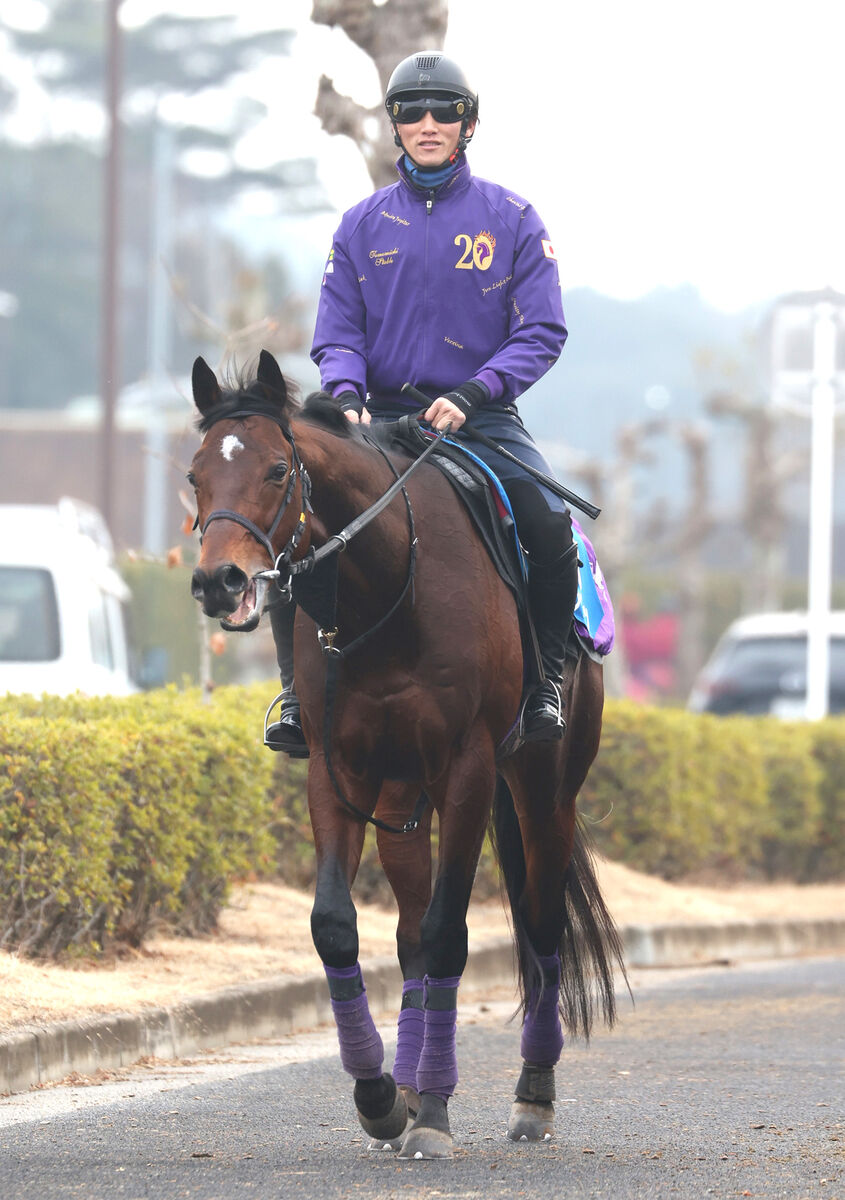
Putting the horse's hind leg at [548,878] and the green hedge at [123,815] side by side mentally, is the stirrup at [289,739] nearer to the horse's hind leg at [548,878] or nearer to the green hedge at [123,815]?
the horse's hind leg at [548,878]

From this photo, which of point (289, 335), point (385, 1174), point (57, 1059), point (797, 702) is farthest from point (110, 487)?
point (385, 1174)

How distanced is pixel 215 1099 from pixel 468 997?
12.6ft

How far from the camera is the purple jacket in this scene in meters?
6.32

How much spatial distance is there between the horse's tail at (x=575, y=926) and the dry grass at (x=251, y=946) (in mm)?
1723

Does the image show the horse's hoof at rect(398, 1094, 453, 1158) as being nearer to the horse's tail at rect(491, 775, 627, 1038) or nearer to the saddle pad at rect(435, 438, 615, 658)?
the horse's tail at rect(491, 775, 627, 1038)

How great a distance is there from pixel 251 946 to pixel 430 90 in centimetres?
476

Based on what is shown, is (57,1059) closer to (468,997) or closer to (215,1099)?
(215,1099)

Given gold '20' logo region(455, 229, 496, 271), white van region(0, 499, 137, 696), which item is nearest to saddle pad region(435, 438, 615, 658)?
gold '20' logo region(455, 229, 496, 271)

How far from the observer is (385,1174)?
5324 mm

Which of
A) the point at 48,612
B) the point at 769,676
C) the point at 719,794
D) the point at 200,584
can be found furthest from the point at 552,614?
the point at 769,676

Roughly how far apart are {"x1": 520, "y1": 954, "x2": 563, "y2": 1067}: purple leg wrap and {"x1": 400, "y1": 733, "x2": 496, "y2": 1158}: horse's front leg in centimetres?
67

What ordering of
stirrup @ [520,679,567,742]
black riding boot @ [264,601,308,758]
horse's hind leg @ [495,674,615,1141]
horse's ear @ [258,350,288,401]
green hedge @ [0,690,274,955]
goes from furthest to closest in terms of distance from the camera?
green hedge @ [0,690,274,955] → horse's hind leg @ [495,674,615,1141] → stirrup @ [520,679,567,742] → black riding boot @ [264,601,308,758] → horse's ear @ [258,350,288,401]

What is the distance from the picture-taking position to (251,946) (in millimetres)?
9711

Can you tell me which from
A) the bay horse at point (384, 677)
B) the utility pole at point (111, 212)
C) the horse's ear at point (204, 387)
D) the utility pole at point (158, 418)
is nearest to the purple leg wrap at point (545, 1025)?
the bay horse at point (384, 677)
